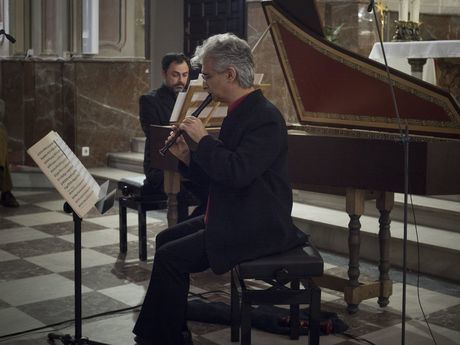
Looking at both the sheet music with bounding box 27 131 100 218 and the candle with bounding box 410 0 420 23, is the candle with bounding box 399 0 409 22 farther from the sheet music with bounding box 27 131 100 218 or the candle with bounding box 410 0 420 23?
the sheet music with bounding box 27 131 100 218

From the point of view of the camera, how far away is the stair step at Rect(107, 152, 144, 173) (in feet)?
26.8

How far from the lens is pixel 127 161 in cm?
834

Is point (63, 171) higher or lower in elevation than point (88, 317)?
higher

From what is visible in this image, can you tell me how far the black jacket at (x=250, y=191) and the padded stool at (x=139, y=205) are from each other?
199cm

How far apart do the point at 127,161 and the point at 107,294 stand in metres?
4.05

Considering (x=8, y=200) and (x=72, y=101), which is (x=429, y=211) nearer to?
(x=8, y=200)

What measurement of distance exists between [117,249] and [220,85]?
2.54 meters

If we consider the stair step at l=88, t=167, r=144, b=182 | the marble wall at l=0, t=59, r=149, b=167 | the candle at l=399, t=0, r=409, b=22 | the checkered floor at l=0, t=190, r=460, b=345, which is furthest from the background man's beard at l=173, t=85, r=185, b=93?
the marble wall at l=0, t=59, r=149, b=167

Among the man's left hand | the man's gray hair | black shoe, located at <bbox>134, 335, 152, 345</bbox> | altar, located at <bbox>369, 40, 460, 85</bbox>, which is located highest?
altar, located at <bbox>369, 40, 460, 85</bbox>

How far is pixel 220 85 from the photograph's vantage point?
3137mm

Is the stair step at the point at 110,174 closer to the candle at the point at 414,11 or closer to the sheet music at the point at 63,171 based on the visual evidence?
the candle at the point at 414,11

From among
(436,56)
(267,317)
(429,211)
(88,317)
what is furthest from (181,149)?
(436,56)

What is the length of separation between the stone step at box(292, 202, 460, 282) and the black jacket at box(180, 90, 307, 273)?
1.68 metres

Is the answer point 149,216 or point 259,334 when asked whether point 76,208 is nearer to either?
point 259,334
